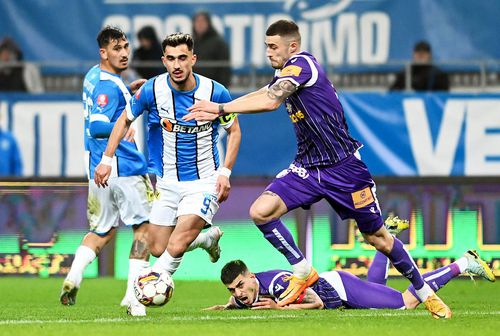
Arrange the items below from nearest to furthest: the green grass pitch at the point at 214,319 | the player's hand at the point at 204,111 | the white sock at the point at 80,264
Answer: the green grass pitch at the point at 214,319
the player's hand at the point at 204,111
the white sock at the point at 80,264

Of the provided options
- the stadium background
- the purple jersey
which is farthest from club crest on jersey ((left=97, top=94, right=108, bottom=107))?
the stadium background

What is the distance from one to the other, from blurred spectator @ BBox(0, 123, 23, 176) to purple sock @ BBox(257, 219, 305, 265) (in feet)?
24.1

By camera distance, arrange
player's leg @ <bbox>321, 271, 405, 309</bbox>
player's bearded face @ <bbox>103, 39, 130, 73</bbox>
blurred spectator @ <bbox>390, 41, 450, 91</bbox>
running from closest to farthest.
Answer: player's leg @ <bbox>321, 271, 405, 309</bbox>
player's bearded face @ <bbox>103, 39, 130, 73</bbox>
blurred spectator @ <bbox>390, 41, 450, 91</bbox>

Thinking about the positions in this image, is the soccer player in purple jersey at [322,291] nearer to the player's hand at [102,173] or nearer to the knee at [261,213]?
the knee at [261,213]

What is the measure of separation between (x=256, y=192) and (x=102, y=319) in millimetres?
4947

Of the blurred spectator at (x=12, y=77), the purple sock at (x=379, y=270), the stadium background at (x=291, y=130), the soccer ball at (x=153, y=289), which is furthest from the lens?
the blurred spectator at (x=12, y=77)

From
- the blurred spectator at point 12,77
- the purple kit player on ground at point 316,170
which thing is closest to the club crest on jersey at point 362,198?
the purple kit player on ground at point 316,170

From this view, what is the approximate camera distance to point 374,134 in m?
17.0

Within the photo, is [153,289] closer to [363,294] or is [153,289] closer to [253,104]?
[253,104]

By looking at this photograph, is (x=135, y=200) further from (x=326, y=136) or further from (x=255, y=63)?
(x=255, y=63)

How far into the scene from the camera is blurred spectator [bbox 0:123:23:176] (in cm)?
1703

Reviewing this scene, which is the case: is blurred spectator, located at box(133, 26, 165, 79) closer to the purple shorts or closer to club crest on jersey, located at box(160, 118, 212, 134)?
club crest on jersey, located at box(160, 118, 212, 134)

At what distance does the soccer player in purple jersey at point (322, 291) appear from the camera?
36.1 feet

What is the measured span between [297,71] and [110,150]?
5.25 ft
